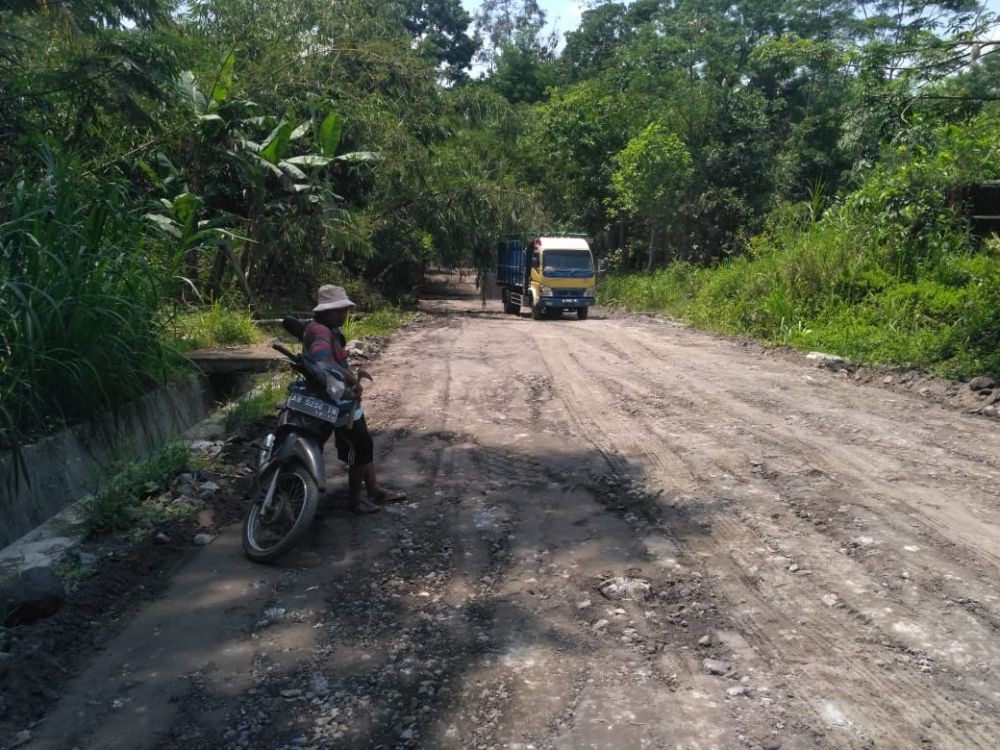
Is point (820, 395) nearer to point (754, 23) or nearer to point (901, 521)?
point (901, 521)

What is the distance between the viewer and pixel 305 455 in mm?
5285

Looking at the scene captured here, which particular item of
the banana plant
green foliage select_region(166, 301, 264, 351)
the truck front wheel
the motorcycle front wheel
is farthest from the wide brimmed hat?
the truck front wheel

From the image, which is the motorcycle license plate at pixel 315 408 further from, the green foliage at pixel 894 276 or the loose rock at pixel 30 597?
the green foliage at pixel 894 276

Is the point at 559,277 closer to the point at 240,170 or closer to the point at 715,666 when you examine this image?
the point at 240,170

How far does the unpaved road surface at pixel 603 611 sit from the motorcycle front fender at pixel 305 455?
0.48 m

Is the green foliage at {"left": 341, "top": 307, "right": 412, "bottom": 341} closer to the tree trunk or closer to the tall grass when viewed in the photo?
the tall grass

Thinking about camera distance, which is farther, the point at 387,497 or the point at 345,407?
the point at 387,497

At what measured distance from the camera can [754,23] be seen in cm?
4369

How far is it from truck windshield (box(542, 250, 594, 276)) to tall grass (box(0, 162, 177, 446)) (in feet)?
59.0

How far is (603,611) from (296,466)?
2.17 metres

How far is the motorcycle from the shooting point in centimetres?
A: 513

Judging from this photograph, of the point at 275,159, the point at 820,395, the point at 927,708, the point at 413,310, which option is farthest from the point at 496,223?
the point at 927,708

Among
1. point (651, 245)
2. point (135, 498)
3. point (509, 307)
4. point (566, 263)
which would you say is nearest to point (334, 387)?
point (135, 498)

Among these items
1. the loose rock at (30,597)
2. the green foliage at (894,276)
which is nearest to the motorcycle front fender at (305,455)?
the loose rock at (30,597)
